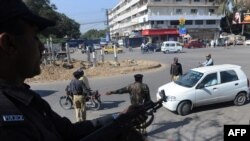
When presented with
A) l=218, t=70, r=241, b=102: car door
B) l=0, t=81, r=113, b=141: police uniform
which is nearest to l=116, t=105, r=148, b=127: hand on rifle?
l=0, t=81, r=113, b=141: police uniform

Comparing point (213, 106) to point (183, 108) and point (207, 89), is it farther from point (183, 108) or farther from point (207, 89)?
point (183, 108)

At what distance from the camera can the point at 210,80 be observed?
39.1 ft

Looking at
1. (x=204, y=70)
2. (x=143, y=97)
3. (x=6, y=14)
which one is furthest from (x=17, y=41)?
(x=204, y=70)

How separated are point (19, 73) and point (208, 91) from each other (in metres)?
10.7

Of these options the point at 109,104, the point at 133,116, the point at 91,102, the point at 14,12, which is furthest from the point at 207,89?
the point at 14,12

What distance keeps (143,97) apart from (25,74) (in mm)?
7135

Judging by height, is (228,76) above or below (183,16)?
below

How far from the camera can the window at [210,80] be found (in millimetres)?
11769

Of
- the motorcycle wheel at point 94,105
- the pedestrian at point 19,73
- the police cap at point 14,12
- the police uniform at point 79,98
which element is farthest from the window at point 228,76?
the police cap at point 14,12

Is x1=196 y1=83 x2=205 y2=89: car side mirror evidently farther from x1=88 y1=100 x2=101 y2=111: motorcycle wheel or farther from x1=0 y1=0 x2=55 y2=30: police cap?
x1=0 y1=0 x2=55 y2=30: police cap

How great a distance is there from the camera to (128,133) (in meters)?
1.71

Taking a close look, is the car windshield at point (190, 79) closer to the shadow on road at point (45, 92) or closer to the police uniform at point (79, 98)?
the police uniform at point (79, 98)

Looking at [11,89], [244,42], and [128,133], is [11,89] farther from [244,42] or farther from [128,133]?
[244,42]

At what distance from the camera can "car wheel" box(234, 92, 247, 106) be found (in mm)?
12359
